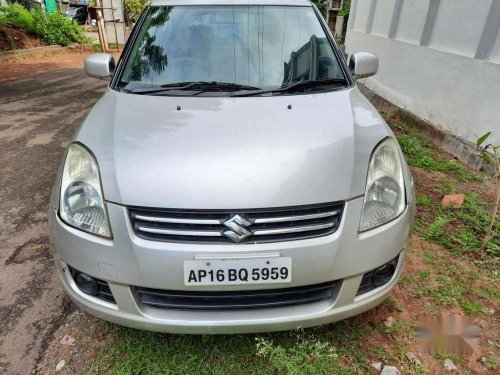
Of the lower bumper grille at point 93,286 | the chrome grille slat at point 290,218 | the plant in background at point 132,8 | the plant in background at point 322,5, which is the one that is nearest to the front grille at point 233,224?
the chrome grille slat at point 290,218

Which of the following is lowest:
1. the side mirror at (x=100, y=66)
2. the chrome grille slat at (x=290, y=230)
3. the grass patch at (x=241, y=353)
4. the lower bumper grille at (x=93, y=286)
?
the grass patch at (x=241, y=353)

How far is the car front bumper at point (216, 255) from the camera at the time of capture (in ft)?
4.78

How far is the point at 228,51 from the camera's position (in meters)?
2.42

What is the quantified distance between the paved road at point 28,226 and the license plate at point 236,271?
1015 millimetres

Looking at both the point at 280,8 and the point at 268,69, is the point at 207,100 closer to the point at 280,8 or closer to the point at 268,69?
the point at 268,69

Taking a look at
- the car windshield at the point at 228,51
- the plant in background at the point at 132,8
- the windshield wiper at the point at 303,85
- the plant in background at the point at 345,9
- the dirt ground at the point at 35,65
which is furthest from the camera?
the plant in background at the point at 132,8

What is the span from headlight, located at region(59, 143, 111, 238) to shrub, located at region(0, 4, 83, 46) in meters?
13.3

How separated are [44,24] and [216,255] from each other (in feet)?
48.5

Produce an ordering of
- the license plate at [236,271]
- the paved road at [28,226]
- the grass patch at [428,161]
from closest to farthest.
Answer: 1. the license plate at [236,271]
2. the paved road at [28,226]
3. the grass patch at [428,161]

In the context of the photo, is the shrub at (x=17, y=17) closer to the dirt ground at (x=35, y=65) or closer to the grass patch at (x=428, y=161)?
the dirt ground at (x=35, y=65)

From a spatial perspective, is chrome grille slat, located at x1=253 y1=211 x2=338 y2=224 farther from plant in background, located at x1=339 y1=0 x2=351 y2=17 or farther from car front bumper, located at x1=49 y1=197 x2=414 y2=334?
plant in background, located at x1=339 y1=0 x2=351 y2=17

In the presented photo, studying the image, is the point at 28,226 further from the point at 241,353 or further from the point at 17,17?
the point at 17,17

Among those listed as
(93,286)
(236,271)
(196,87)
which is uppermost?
(196,87)

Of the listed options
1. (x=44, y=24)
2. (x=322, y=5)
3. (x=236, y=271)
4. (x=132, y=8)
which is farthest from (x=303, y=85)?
(x=132, y=8)
